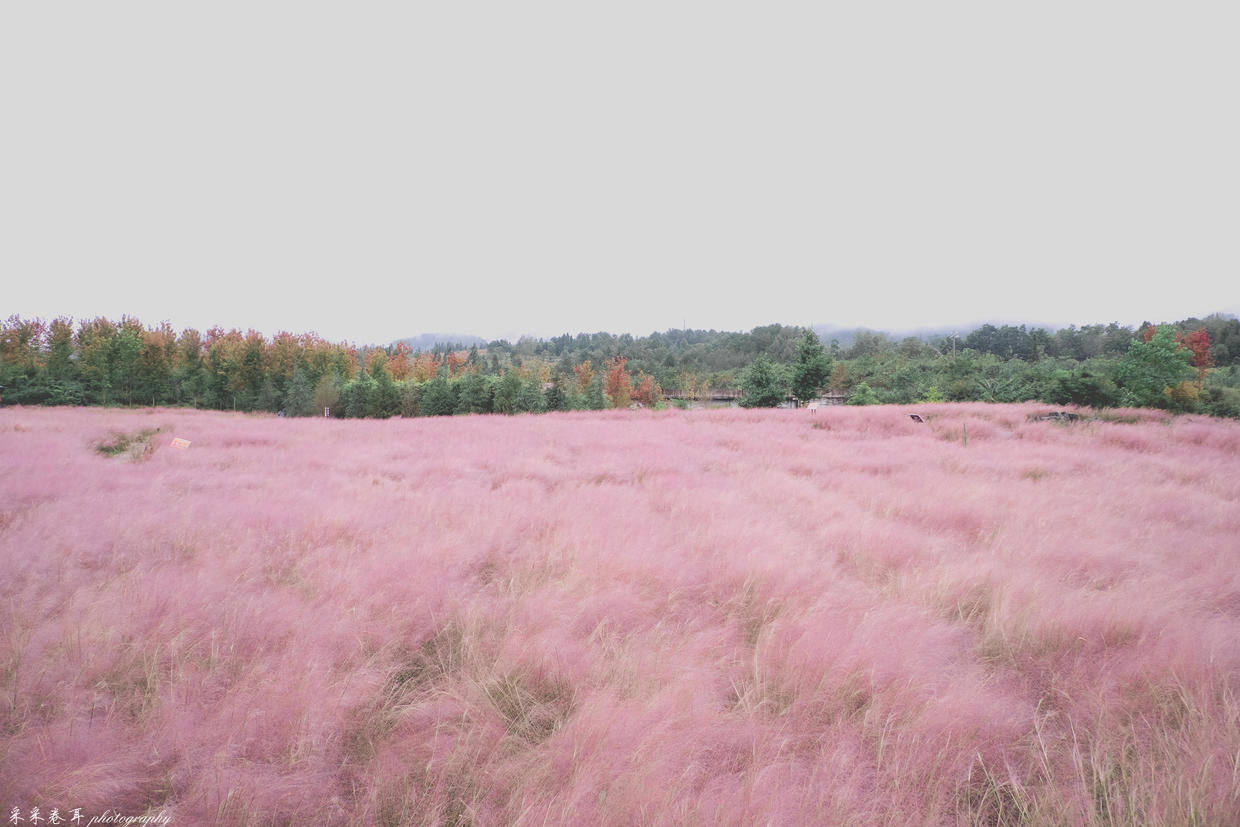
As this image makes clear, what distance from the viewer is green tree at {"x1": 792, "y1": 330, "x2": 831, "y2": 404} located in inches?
1101

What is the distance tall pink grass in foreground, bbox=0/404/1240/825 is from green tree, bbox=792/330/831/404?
23.1 meters

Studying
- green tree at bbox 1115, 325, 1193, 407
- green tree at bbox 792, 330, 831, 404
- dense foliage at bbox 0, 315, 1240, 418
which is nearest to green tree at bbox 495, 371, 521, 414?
dense foliage at bbox 0, 315, 1240, 418

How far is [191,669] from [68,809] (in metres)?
0.73

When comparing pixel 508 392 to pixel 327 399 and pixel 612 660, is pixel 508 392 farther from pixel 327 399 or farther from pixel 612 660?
pixel 612 660

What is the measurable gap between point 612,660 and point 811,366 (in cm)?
2866

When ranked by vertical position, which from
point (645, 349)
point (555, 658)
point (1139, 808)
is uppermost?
point (645, 349)

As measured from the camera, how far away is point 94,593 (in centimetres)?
297

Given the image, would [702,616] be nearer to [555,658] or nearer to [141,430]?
[555,658]

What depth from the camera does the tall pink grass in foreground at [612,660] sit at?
1.74 meters

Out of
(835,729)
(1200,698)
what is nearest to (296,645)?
(835,729)

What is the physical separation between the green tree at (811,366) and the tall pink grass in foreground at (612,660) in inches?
911

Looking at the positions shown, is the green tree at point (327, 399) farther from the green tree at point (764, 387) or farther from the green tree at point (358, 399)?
the green tree at point (764, 387)

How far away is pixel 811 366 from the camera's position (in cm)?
2820

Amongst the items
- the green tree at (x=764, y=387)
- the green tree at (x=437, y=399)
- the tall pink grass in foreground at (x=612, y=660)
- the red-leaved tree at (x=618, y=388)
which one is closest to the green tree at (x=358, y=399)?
the green tree at (x=437, y=399)
